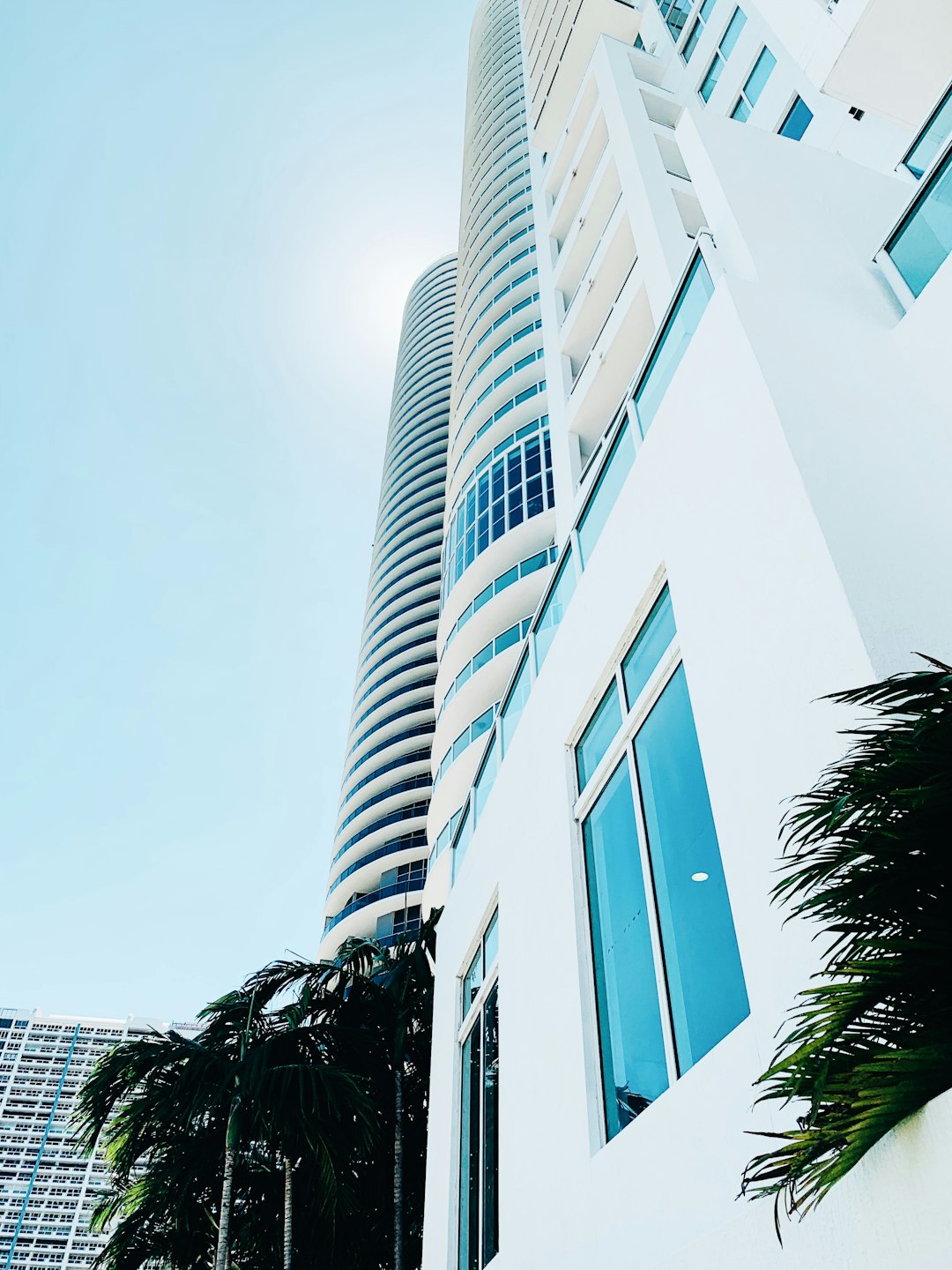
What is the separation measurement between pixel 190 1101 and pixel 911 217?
11.1 meters

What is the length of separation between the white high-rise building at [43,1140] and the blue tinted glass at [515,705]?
86.1m

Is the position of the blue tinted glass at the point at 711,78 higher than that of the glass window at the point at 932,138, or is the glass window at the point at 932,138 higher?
the blue tinted glass at the point at 711,78

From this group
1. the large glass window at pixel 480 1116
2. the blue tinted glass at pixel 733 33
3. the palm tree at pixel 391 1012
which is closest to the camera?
the large glass window at pixel 480 1116

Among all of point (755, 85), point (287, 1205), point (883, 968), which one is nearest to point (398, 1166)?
point (287, 1205)

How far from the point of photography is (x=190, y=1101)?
10.8 metres

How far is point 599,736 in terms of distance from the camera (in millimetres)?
7023

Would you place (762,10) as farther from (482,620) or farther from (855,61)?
(482,620)

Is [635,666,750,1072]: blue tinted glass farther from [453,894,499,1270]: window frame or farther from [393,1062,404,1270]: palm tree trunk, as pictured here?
[393,1062,404,1270]: palm tree trunk

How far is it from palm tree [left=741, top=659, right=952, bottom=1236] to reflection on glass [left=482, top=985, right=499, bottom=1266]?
5.89 metres

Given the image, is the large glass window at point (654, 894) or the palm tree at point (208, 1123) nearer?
the large glass window at point (654, 894)

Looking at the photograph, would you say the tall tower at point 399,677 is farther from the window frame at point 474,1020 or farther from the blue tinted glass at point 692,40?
the blue tinted glass at point 692,40

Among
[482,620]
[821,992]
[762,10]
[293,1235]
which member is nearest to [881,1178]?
[821,992]

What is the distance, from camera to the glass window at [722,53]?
18.5 meters

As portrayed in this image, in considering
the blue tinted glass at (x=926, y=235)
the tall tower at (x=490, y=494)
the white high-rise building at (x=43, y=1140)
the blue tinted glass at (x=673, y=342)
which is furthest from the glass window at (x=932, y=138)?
the white high-rise building at (x=43, y=1140)
